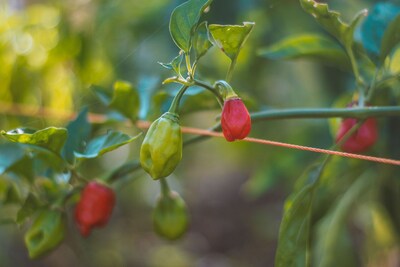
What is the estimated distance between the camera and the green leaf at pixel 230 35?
56 centimetres

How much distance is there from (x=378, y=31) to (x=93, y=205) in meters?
0.40

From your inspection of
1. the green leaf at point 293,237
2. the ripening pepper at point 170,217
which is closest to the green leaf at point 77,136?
the ripening pepper at point 170,217

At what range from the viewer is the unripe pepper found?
2.42 ft

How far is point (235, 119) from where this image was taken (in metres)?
0.57

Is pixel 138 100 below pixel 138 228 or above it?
above

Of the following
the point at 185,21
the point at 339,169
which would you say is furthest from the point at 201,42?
the point at 339,169

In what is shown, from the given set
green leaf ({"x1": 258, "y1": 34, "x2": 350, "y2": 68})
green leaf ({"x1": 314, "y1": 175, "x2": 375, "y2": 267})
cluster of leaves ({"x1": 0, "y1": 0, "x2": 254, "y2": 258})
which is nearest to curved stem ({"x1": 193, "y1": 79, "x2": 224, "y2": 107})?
cluster of leaves ({"x1": 0, "y1": 0, "x2": 254, "y2": 258})

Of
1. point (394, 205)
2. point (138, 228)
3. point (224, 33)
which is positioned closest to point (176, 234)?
point (224, 33)

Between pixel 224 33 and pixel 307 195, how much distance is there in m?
0.22

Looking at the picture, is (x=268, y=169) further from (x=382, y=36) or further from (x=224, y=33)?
(x=224, y=33)

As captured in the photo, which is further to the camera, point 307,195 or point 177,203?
point 177,203

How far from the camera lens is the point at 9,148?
0.80m

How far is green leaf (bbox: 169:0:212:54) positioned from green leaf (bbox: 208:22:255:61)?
0.07ft

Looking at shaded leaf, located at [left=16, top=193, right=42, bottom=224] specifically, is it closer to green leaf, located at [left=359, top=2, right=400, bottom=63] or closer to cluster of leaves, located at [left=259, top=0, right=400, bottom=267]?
cluster of leaves, located at [left=259, top=0, right=400, bottom=267]
